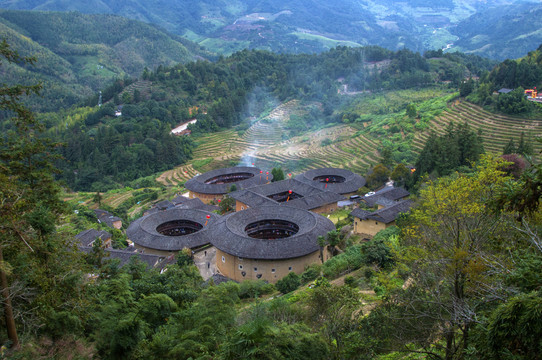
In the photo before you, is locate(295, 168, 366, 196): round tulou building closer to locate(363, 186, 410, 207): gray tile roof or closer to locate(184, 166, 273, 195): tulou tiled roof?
locate(184, 166, 273, 195): tulou tiled roof

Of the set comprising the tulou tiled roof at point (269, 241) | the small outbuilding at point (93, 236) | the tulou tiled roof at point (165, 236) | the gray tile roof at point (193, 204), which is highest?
the tulou tiled roof at point (269, 241)

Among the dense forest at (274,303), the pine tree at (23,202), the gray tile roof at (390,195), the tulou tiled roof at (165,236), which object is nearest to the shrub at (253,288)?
the dense forest at (274,303)

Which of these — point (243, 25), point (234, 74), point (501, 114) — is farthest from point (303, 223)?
point (243, 25)

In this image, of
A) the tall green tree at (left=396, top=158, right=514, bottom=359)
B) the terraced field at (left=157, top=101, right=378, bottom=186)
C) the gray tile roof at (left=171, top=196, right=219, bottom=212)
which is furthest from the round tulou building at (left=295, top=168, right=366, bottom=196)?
the tall green tree at (left=396, top=158, right=514, bottom=359)

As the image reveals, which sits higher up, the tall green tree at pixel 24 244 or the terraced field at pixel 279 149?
the tall green tree at pixel 24 244

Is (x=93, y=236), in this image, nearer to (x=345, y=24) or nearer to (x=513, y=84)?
(x=513, y=84)

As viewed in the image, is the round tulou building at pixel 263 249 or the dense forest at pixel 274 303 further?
the round tulou building at pixel 263 249

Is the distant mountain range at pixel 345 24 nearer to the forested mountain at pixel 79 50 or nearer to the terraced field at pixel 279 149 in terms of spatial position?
the forested mountain at pixel 79 50

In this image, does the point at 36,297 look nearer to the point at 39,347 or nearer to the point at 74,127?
the point at 39,347

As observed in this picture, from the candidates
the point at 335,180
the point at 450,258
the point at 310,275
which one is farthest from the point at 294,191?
the point at 450,258
